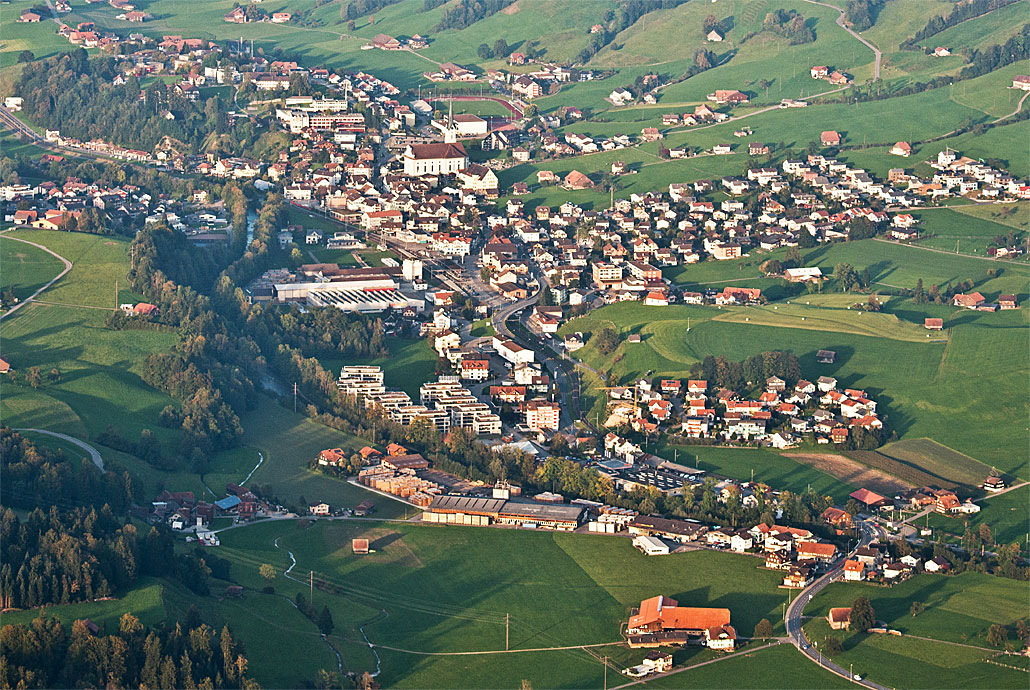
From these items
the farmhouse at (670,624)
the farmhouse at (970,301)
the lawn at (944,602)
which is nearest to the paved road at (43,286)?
the farmhouse at (670,624)

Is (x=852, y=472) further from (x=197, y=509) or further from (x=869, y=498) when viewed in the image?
(x=197, y=509)

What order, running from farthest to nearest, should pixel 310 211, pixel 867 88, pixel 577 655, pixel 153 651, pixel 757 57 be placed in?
pixel 757 57 < pixel 867 88 < pixel 310 211 < pixel 577 655 < pixel 153 651

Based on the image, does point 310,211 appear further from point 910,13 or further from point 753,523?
point 910,13

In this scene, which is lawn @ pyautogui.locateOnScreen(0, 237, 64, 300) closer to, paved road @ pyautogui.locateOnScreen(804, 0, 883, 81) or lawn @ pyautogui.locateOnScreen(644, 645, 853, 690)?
lawn @ pyautogui.locateOnScreen(644, 645, 853, 690)

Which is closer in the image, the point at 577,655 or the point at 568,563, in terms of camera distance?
the point at 577,655

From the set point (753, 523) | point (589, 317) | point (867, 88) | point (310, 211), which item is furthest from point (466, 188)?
point (753, 523)

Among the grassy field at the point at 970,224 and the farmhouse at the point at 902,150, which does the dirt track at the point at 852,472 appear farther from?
the farmhouse at the point at 902,150
